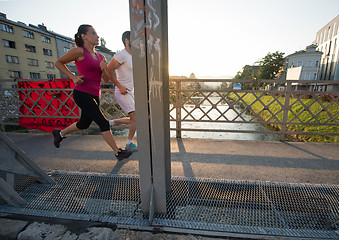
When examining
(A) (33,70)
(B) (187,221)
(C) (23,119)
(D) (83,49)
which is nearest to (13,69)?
(A) (33,70)

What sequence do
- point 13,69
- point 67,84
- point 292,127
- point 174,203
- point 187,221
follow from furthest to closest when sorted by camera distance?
point 13,69 < point 292,127 < point 67,84 < point 174,203 < point 187,221

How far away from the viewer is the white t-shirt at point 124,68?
9.41 ft

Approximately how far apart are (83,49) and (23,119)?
4102mm

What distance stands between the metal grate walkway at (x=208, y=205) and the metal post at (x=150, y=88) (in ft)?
0.87

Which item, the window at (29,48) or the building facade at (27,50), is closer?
the building facade at (27,50)

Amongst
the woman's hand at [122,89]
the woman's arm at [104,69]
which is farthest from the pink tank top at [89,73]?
the woman's hand at [122,89]

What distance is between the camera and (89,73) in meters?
2.48

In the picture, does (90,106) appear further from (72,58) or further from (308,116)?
(308,116)

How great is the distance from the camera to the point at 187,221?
5.02 feet

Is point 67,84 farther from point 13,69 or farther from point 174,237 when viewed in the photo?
point 13,69

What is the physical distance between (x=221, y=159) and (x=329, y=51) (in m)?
52.9

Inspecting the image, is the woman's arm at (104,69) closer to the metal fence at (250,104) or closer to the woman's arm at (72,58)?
the woman's arm at (72,58)

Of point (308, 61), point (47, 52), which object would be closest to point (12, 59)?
point (47, 52)

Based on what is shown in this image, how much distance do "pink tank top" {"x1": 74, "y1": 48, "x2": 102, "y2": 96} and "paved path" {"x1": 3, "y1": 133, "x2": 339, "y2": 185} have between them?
125 centimetres
